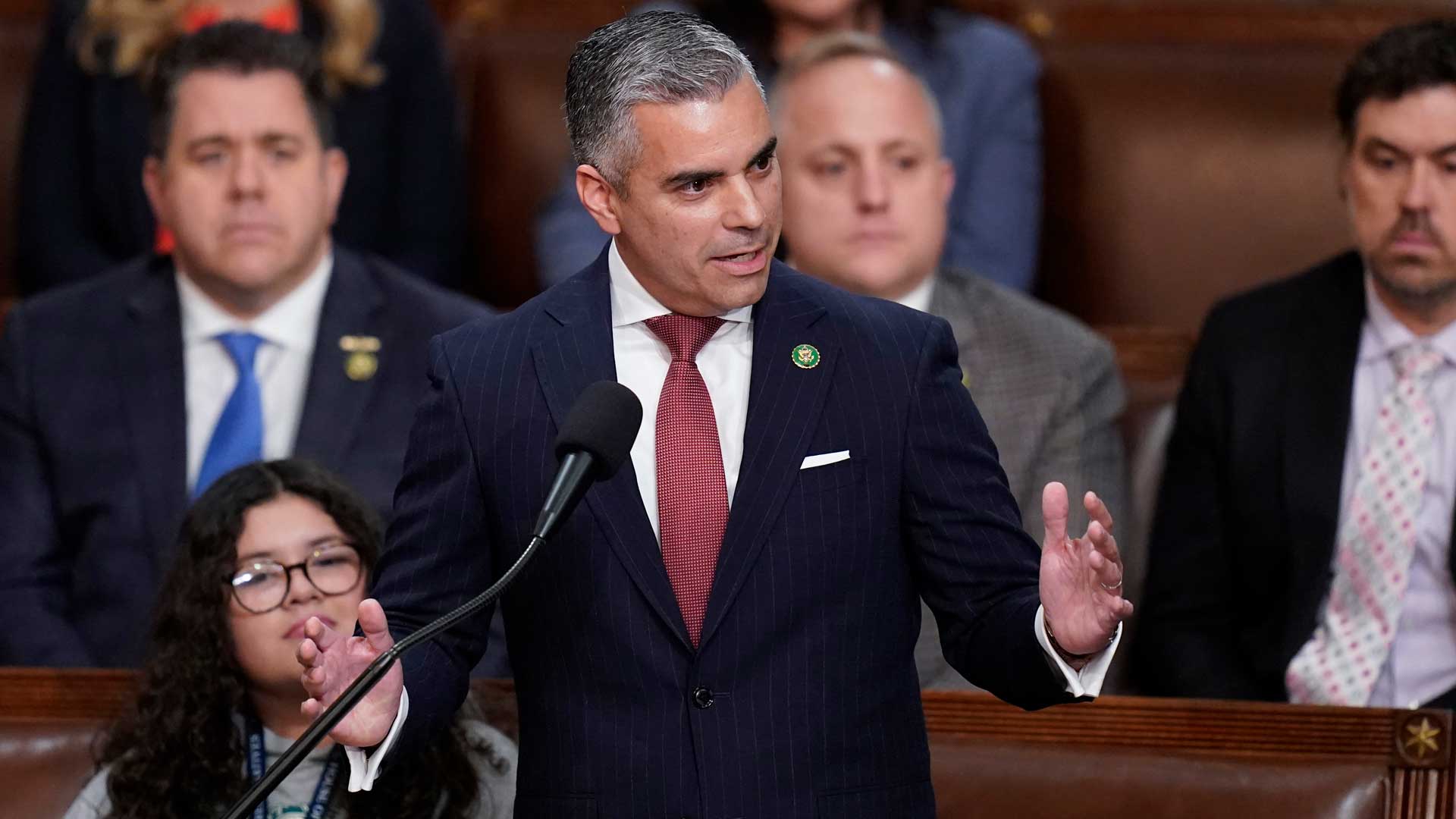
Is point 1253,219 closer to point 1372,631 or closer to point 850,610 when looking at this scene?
point 1372,631

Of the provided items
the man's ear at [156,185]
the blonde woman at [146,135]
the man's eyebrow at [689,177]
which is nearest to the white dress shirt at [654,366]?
the man's eyebrow at [689,177]

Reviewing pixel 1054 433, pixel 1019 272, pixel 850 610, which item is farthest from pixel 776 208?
pixel 1019 272

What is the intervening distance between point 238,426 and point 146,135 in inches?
→ 28.9

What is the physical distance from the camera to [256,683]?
6.34 ft

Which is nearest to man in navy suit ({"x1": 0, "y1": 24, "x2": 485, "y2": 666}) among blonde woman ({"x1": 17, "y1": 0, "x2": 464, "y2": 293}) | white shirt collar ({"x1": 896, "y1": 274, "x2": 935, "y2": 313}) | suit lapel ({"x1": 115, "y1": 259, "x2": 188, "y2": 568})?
suit lapel ({"x1": 115, "y1": 259, "x2": 188, "y2": 568})

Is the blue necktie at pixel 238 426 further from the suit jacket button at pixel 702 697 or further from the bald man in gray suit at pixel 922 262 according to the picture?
the suit jacket button at pixel 702 697

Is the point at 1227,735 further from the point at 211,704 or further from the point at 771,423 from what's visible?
the point at 211,704

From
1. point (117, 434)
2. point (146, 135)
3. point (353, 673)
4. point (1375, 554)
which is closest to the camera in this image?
point (353, 673)

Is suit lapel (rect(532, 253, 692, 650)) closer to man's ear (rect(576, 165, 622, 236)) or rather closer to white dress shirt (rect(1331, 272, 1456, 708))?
man's ear (rect(576, 165, 622, 236))

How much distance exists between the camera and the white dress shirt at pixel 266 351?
2559 mm

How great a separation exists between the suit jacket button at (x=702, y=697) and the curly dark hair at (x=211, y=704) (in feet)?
1.65

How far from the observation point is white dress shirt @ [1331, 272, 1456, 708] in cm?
236

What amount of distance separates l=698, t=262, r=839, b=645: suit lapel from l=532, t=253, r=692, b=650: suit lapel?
45 millimetres

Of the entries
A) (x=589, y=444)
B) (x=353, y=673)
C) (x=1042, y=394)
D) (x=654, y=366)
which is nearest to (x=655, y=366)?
(x=654, y=366)
